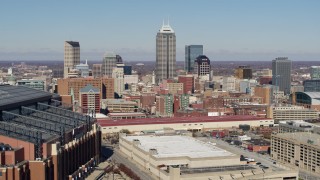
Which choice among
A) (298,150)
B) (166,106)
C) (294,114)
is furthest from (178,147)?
(166,106)

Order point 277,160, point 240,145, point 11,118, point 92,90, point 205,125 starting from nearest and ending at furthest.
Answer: point 11,118
point 277,160
point 240,145
point 205,125
point 92,90

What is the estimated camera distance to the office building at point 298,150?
174 ft

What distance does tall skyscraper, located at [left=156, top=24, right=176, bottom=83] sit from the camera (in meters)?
168

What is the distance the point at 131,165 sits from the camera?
55.9 m

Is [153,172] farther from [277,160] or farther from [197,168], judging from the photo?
[277,160]

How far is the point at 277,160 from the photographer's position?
5862 cm

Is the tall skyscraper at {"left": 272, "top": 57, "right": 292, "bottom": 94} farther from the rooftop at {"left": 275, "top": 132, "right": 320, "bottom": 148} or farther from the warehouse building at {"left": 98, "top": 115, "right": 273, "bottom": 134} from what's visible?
the rooftop at {"left": 275, "top": 132, "right": 320, "bottom": 148}

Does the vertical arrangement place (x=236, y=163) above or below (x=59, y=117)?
below

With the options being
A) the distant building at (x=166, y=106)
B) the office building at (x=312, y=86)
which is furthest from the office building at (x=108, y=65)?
the distant building at (x=166, y=106)

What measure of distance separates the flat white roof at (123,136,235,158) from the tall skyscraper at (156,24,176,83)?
105345 mm

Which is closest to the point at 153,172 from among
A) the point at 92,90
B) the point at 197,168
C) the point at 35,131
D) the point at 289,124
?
the point at 197,168

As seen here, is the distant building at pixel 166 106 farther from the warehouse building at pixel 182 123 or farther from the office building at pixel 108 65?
the office building at pixel 108 65

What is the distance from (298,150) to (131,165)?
1703 cm

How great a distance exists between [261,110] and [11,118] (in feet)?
205
